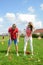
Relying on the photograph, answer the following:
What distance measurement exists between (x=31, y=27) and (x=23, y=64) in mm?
3572

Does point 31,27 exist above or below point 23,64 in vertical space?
above

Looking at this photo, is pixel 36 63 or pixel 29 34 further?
pixel 29 34

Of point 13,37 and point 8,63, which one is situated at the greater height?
point 13,37

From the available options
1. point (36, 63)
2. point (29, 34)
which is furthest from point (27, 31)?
point (36, 63)

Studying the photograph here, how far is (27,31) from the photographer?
1532 centimetres

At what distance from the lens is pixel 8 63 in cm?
1227

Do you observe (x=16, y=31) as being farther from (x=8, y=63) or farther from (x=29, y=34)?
(x=8, y=63)

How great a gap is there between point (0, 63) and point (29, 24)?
12.5 ft

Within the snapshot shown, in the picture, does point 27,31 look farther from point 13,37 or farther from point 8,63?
point 8,63

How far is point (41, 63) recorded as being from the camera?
12648 millimetres

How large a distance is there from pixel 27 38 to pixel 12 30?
3.72ft

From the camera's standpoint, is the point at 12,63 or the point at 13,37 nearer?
the point at 12,63

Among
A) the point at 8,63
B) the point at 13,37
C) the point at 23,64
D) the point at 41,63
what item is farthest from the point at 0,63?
the point at 13,37

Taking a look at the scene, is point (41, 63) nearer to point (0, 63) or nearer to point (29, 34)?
point (0, 63)
